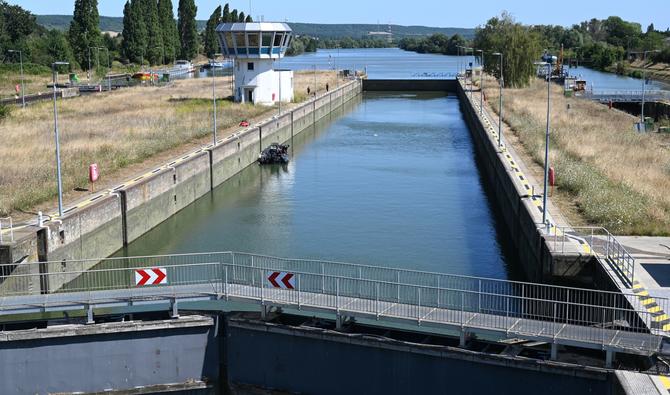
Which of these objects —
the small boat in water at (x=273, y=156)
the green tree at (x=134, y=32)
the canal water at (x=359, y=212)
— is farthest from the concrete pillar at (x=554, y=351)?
the green tree at (x=134, y=32)

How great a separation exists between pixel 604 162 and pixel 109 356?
943 inches

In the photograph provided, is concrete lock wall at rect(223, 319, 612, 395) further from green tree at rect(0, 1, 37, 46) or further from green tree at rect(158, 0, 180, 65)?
green tree at rect(158, 0, 180, 65)

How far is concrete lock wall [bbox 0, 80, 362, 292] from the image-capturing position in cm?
2339

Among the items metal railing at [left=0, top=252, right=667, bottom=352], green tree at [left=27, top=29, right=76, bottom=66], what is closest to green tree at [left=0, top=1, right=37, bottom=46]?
green tree at [left=27, top=29, right=76, bottom=66]

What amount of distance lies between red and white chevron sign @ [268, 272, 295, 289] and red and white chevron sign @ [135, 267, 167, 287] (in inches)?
91.0

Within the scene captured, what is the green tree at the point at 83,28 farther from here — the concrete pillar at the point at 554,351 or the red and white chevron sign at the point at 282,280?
the concrete pillar at the point at 554,351

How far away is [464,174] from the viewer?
148 ft

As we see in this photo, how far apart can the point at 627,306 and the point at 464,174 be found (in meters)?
28.3

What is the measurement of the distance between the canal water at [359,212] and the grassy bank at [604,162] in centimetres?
323

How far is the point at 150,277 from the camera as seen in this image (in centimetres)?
1795

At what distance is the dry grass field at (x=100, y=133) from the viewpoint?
31.9 meters

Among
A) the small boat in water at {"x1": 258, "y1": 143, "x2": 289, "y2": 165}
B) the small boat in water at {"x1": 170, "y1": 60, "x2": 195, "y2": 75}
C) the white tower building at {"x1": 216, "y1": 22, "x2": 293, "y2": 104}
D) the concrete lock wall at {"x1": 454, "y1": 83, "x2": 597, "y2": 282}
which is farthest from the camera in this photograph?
the small boat in water at {"x1": 170, "y1": 60, "x2": 195, "y2": 75}

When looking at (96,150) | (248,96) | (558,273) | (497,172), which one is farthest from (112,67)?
(558,273)

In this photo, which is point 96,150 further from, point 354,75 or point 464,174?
point 354,75
